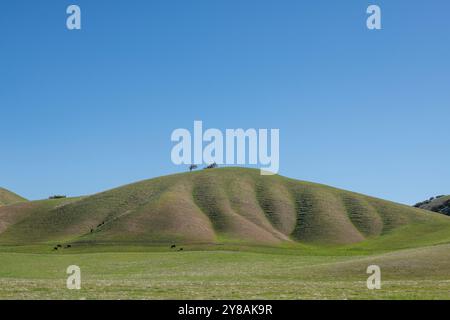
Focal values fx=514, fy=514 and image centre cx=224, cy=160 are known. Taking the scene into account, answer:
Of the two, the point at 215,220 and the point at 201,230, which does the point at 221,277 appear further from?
the point at 215,220

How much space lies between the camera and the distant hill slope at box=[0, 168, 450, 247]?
490 ft

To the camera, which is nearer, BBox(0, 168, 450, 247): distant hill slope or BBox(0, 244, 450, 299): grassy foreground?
BBox(0, 244, 450, 299): grassy foreground

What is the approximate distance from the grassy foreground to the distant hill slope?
99.8 ft

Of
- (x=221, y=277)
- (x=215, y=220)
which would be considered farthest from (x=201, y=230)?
(x=221, y=277)

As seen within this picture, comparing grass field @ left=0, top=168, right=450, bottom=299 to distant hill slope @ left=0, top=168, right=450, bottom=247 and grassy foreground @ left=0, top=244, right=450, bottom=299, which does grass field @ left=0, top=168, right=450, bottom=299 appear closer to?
distant hill slope @ left=0, top=168, right=450, bottom=247

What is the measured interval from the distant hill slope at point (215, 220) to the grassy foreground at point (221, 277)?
30418mm

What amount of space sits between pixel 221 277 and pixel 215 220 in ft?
377

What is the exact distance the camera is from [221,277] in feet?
173

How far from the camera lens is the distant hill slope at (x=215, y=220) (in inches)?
5881

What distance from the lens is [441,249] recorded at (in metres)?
64.8

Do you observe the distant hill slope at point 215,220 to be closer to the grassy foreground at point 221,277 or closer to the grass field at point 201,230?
the grass field at point 201,230

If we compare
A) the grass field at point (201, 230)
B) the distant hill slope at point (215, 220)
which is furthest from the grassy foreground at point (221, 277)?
the distant hill slope at point (215, 220)

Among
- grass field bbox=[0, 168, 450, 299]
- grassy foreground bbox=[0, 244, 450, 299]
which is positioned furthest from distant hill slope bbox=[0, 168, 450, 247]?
grassy foreground bbox=[0, 244, 450, 299]

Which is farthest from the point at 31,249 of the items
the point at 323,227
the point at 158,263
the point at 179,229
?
the point at 323,227
